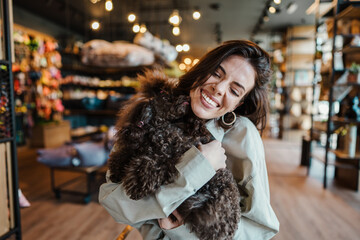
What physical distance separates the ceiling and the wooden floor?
122 inches

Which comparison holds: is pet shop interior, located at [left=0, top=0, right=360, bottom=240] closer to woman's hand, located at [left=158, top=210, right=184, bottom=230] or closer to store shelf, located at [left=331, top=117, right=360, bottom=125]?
store shelf, located at [left=331, top=117, right=360, bottom=125]

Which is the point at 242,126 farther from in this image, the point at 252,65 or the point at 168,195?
the point at 168,195

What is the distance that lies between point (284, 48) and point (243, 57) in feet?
25.8

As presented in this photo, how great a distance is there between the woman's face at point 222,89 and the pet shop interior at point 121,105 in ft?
1.00

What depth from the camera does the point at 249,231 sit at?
2.99 ft

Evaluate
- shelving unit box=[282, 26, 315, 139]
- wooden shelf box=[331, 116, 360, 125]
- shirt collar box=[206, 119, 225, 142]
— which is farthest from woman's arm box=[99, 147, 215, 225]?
shelving unit box=[282, 26, 315, 139]

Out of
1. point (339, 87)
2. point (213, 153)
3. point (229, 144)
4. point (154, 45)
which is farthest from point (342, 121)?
point (213, 153)

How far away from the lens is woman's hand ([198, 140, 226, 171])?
806 millimetres

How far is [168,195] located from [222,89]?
42cm

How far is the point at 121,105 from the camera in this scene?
3098 millimetres

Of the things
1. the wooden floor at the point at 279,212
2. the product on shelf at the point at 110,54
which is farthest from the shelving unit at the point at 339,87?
the product on shelf at the point at 110,54

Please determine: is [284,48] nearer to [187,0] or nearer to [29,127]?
[187,0]

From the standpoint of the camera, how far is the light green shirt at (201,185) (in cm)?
76

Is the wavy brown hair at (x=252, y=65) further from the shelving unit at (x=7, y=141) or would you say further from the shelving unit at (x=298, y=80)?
the shelving unit at (x=298, y=80)
